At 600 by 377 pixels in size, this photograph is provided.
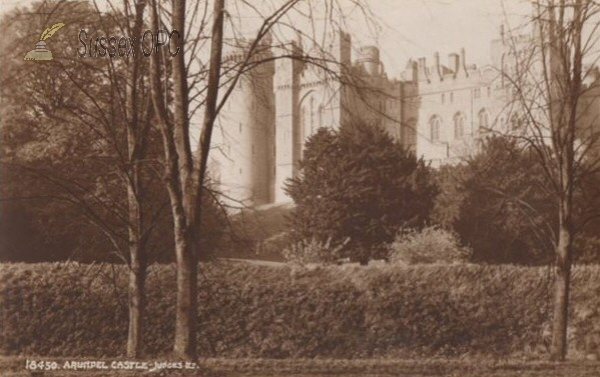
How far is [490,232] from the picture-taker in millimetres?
30391

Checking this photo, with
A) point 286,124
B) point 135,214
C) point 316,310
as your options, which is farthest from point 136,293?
point 286,124

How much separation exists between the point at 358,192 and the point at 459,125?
33421 millimetres

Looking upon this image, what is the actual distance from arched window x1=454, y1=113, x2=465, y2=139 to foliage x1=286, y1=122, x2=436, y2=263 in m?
28.3

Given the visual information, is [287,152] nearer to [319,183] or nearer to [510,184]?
[319,183]

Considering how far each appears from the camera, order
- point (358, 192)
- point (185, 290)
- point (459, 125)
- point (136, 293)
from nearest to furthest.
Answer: point (185, 290) < point (136, 293) < point (358, 192) < point (459, 125)

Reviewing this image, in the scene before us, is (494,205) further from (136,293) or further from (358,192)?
(136,293)

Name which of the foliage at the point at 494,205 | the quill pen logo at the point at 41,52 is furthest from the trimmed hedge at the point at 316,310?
the foliage at the point at 494,205

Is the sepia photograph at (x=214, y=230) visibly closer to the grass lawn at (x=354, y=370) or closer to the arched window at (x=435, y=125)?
the grass lawn at (x=354, y=370)

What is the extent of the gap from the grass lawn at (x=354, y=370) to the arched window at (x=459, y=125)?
5154 centimetres

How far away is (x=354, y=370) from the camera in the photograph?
27.4 feet

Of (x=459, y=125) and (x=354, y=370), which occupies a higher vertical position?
(x=459, y=125)

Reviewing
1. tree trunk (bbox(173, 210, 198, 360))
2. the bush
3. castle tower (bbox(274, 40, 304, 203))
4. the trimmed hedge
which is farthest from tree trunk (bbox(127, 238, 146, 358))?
castle tower (bbox(274, 40, 304, 203))

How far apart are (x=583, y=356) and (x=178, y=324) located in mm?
8916

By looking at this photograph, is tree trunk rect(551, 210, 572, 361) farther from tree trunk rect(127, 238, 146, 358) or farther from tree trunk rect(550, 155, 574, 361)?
tree trunk rect(127, 238, 146, 358)
